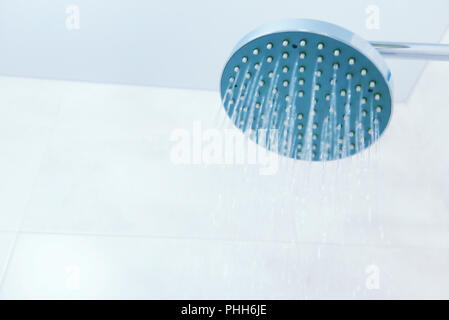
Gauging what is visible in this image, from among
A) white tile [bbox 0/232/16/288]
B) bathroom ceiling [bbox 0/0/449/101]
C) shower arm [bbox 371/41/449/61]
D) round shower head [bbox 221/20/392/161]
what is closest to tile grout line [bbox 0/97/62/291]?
white tile [bbox 0/232/16/288]

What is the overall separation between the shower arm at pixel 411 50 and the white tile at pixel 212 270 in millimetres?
454

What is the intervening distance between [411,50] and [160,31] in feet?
2.26

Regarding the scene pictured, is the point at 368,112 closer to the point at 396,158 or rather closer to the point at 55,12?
the point at 396,158

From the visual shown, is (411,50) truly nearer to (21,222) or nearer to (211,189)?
(211,189)

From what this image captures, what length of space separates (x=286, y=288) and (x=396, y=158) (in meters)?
0.40

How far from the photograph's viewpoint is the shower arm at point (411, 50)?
0.46 meters

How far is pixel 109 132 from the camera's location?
3.31 feet

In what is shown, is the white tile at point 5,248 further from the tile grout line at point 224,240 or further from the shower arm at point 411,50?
the shower arm at point 411,50

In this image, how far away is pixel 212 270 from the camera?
808 mm

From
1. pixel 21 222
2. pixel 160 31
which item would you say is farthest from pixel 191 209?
pixel 160 31

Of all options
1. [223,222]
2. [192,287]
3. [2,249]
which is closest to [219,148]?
[223,222]

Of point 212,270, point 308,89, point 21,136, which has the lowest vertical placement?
point 212,270
